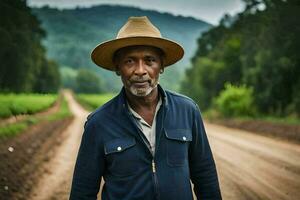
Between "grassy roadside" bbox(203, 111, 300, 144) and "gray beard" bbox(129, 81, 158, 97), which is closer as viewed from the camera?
"gray beard" bbox(129, 81, 158, 97)

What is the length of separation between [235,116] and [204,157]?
85.8ft

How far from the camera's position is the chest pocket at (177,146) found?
9.05 feet

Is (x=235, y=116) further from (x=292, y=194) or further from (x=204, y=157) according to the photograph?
(x=204, y=157)

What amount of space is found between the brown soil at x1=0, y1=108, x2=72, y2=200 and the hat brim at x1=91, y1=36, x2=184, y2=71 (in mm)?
4704

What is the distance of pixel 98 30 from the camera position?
2441 cm

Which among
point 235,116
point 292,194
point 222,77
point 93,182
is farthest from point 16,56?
point 222,77

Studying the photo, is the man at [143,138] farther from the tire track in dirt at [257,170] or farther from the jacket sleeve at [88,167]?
the tire track in dirt at [257,170]

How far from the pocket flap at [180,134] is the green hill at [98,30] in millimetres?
2149

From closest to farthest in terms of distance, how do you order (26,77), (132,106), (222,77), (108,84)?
1. (132,106)
2. (26,77)
3. (222,77)
4. (108,84)

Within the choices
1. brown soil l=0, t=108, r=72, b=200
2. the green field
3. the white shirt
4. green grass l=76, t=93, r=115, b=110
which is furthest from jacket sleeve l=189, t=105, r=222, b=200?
green grass l=76, t=93, r=115, b=110

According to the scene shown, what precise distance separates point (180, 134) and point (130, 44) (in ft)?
2.00

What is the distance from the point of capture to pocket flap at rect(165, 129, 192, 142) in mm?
2766

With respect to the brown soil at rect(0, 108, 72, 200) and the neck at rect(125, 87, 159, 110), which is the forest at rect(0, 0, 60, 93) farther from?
the neck at rect(125, 87, 159, 110)

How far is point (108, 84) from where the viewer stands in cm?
8238
